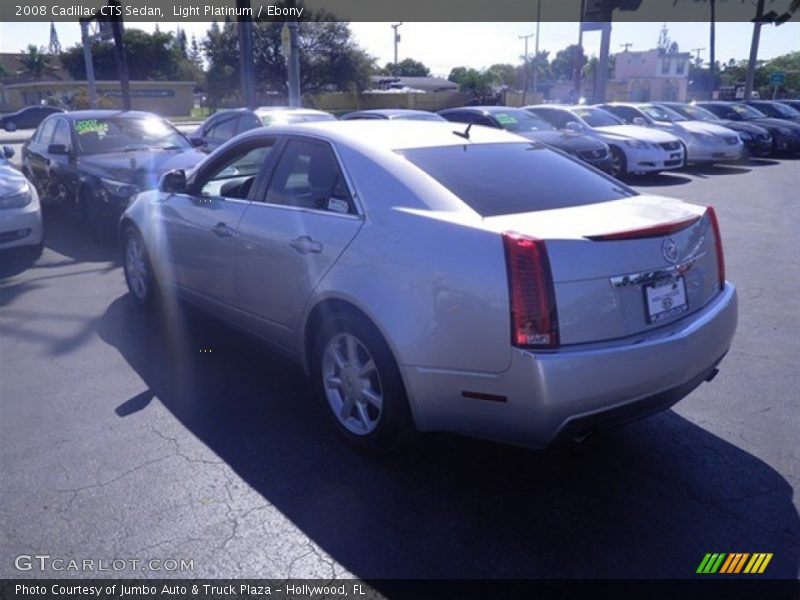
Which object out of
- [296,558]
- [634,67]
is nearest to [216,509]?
[296,558]

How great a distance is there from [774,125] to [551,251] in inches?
816

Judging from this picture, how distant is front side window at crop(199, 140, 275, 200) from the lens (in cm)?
457

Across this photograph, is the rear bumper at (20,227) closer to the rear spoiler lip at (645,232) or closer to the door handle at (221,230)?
the door handle at (221,230)

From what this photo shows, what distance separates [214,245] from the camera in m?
4.61

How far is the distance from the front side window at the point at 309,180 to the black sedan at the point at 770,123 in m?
19.7

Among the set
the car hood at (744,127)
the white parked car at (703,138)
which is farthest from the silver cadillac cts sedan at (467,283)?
the car hood at (744,127)

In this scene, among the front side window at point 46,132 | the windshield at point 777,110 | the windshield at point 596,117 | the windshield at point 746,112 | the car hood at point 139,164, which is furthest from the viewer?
the windshield at point 777,110

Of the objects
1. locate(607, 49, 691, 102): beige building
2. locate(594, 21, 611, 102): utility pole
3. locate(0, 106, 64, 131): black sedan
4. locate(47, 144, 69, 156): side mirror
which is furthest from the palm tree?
locate(47, 144, 69, 156): side mirror

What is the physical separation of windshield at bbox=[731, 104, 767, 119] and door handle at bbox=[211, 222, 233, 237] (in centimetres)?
2101

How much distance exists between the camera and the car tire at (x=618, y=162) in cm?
1470

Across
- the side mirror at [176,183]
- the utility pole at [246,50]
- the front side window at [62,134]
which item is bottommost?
the side mirror at [176,183]

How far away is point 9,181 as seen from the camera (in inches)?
301

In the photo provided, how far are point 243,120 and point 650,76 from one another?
7358 cm

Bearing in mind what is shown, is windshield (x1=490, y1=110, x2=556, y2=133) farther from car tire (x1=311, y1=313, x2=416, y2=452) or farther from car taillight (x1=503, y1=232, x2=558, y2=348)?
car taillight (x1=503, y1=232, x2=558, y2=348)
